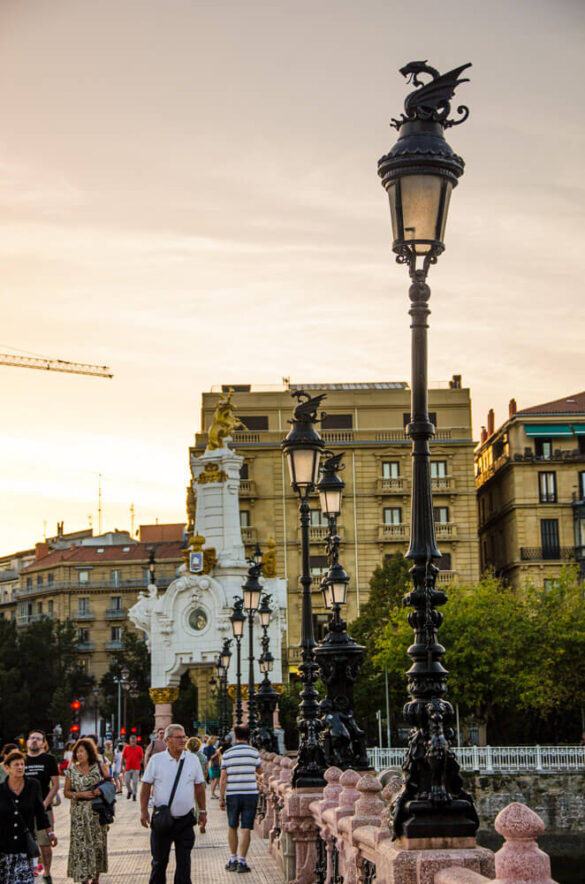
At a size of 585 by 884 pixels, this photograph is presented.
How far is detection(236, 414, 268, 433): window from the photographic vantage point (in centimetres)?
7531

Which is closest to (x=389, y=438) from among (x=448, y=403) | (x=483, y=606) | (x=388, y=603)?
(x=448, y=403)

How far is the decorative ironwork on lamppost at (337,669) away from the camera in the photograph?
53.3ft

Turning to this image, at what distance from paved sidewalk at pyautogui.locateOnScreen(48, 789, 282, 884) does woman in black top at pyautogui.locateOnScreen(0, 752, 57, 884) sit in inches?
214

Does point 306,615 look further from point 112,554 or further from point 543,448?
point 112,554

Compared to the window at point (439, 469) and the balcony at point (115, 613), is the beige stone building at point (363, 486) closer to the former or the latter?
the window at point (439, 469)

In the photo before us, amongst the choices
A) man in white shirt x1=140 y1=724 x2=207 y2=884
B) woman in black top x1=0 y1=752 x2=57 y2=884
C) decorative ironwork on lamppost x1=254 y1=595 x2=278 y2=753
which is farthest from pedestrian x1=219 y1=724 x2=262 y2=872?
decorative ironwork on lamppost x1=254 y1=595 x2=278 y2=753

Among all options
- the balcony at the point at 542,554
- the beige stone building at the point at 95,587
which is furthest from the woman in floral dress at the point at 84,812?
the beige stone building at the point at 95,587

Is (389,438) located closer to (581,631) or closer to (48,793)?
(581,631)

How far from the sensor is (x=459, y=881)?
21.8 ft

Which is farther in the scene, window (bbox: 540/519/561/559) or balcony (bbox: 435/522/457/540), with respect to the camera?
balcony (bbox: 435/522/457/540)

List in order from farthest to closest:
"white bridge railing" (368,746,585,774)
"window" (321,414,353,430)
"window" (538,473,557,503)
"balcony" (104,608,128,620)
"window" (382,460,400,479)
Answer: "balcony" (104,608,128,620) < "window" (321,414,353,430) < "window" (382,460,400,479) < "window" (538,473,557,503) < "white bridge railing" (368,746,585,774)

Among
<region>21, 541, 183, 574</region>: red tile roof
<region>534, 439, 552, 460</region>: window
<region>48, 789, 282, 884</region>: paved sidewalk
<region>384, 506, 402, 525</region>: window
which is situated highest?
<region>534, 439, 552, 460</region>: window

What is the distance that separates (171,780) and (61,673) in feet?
257

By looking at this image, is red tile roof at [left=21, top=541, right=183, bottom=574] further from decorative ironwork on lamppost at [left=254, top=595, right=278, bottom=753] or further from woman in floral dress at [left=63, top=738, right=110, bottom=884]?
woman in floral dress at [left=63, top=738, right=110, bottom=884]
